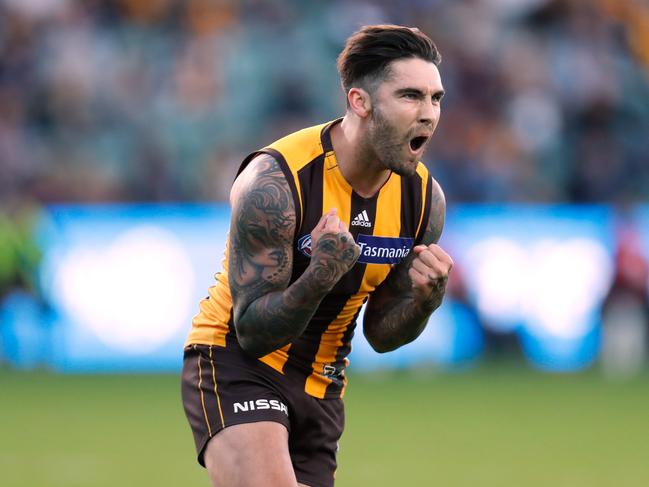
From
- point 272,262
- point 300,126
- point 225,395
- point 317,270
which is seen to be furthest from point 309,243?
point 300,126

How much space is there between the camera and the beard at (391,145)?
5.33 metres

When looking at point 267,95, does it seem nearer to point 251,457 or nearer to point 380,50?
point 380,50

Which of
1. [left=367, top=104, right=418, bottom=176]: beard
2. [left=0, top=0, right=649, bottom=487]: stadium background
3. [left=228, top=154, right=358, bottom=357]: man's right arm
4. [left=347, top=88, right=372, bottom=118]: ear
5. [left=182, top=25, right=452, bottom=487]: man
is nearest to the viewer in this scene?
[left=228, top=154, right=358, bottom=357]: man's right arm

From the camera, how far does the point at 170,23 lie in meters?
17.8

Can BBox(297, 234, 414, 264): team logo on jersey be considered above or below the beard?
below

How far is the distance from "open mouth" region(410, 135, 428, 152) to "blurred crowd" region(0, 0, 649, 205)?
34.5 feet

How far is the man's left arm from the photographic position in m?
5.40

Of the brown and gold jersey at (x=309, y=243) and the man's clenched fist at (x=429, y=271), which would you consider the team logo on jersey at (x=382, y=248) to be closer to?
the brown and gold jersey at (x=309, y=243)

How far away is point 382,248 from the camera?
18.3 ft

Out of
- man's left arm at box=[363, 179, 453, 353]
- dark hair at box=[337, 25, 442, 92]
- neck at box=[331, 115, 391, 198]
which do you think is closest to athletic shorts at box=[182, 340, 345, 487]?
man's left arm at box=[363, 179, 453, 353]

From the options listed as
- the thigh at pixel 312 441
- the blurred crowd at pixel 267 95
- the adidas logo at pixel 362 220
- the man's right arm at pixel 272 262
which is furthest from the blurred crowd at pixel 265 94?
the man's right arm at pixel 272 262

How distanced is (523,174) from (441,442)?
6929 millimetres

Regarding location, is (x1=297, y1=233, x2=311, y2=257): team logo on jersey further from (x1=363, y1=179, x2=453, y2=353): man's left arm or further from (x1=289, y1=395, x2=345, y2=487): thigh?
(x1=289, y1=395, x2=345, y2=487): thigh

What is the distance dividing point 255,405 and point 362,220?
91 cm
